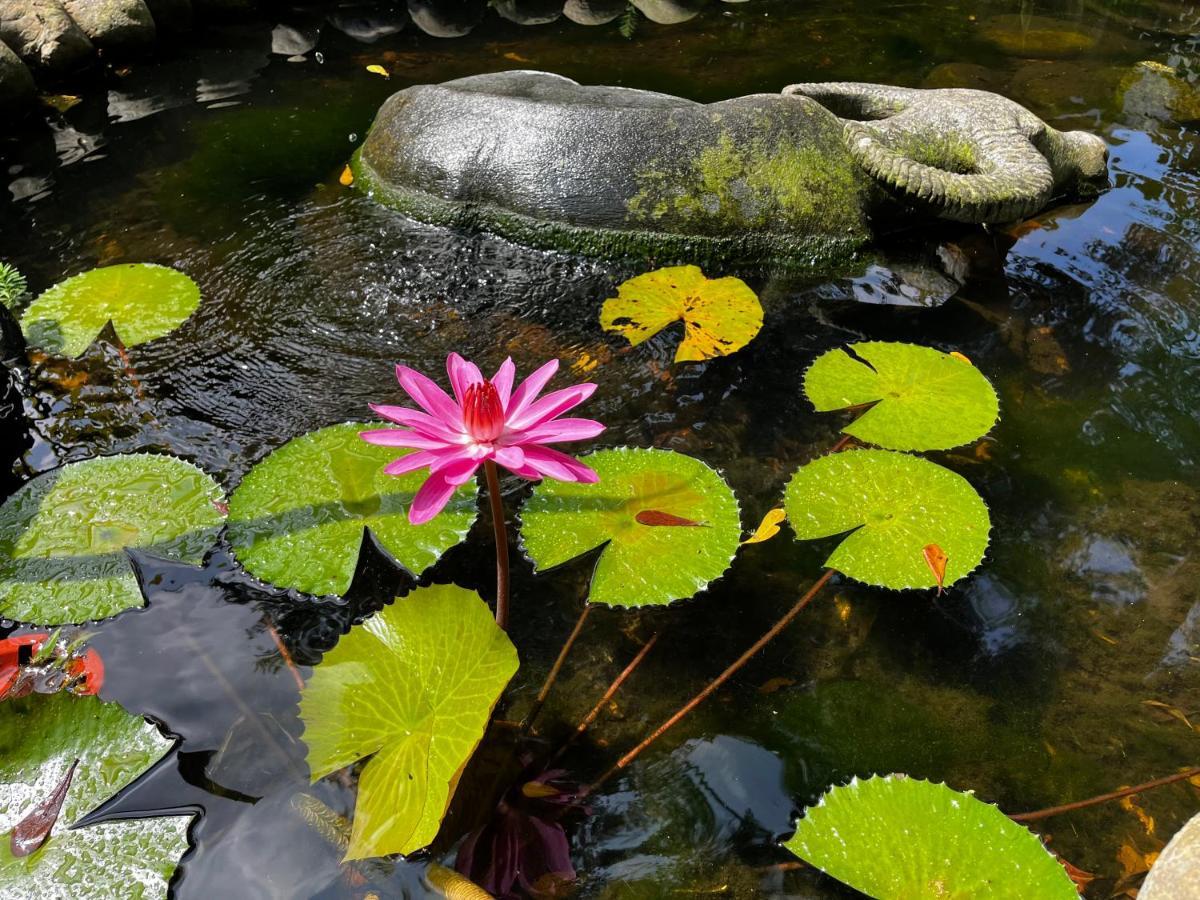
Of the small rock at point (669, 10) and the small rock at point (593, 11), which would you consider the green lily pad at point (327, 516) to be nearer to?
the small rock at point (593, 11)

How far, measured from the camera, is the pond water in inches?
70.4

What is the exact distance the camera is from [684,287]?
3215 millimetres

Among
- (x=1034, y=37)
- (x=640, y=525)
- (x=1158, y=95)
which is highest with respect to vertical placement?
(x=1034, y=37)

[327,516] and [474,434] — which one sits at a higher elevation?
[474,434]

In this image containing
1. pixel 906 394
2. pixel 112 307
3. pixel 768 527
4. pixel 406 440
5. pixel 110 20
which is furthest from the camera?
pixel 110 20

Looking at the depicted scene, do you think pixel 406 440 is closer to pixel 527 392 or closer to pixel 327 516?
pixel 527 392

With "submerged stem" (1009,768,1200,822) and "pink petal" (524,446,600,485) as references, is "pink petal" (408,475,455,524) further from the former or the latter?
"submerged stem" (1009,768,1200,822)

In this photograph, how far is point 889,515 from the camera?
2.18 meters

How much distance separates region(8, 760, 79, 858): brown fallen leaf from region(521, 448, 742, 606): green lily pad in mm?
1067

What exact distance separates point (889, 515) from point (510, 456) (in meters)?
1.20

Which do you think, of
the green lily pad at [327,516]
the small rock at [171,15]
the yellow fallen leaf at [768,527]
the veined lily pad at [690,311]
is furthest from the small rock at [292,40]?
the yellow fallen leaf at [768,527]

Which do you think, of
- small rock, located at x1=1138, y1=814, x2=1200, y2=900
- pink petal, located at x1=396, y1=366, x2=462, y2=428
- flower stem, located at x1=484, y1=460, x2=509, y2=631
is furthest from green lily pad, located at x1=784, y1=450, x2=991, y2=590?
pink petal, located at x1=396, y1=366, x2=462, y2=428

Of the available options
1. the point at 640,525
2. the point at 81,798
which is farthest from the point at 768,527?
the point at 81,798

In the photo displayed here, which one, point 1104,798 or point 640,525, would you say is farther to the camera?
point 640,525
